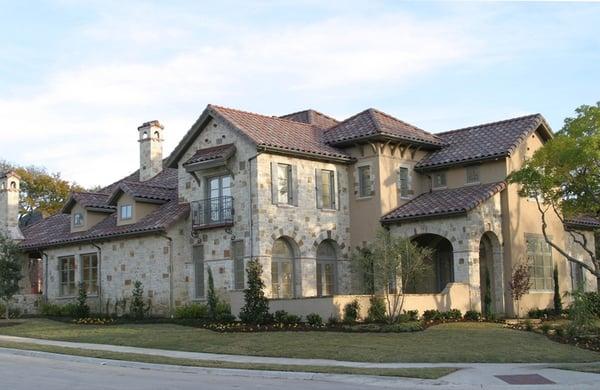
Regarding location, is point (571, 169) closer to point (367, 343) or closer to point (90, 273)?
point (367, 343)

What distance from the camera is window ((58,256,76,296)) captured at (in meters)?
37.2

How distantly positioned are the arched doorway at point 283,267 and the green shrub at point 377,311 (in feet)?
15.1

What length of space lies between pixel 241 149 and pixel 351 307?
7.93 meters

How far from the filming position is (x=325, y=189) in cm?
3250

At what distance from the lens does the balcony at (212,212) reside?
101ft

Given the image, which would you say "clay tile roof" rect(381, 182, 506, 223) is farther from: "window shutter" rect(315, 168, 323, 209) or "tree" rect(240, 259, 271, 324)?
"tree" rect(240, 259, 271, 324)

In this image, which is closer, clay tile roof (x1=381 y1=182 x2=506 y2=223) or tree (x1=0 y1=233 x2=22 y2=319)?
clay tile roof (x1=381 y1=182 x2=506 y2=223)

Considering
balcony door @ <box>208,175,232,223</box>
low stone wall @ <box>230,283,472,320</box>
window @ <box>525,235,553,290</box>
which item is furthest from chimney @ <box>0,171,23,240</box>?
window @ <box>525,235,553,290</box>

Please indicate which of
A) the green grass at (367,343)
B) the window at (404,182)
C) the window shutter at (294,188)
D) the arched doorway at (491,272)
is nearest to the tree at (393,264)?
the green grass at (367,343)

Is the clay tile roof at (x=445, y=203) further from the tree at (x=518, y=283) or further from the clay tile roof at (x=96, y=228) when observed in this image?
the clay tile roof at (x=96, y=228)

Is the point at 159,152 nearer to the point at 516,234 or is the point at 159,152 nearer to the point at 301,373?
the point at 516,234

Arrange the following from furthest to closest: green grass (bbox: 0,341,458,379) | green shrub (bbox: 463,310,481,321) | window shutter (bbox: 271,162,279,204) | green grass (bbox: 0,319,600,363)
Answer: window shutter (bbox: 271,162,279,204) < green shrub (bbox: 463,310,481,321) < green grass (bbox: 0,319,600,363) < green grass (bbox: 0,341,458,379)

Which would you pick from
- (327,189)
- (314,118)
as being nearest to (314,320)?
(327,189)

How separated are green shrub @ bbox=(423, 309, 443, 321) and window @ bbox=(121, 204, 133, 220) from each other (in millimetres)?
13914
